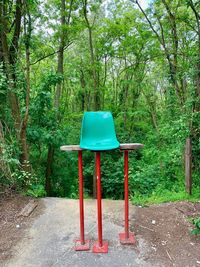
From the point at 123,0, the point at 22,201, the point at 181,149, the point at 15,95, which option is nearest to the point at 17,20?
the point at 15,95

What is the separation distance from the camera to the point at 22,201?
2.96 m

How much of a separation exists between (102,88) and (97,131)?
16.2ft

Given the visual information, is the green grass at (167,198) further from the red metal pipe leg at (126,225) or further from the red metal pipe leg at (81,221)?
the red metal pipe leg at (81,221)

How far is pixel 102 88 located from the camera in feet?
22.2

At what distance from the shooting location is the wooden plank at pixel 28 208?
2678 mm

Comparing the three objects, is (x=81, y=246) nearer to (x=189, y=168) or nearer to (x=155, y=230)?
(x=155, y=230)

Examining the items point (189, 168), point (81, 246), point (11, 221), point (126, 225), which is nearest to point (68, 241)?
point (81, 246)

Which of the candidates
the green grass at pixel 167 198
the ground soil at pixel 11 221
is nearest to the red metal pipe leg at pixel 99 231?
the ground soil at pixel 11 221

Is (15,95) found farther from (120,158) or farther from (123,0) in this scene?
(123,0)

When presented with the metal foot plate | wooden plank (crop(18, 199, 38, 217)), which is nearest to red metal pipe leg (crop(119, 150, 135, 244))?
the metal foot plate

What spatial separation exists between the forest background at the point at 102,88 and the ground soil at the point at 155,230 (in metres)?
0.29

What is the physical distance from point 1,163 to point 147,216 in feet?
6.95

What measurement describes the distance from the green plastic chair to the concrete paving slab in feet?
3.45

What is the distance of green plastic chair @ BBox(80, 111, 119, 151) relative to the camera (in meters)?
2.00
